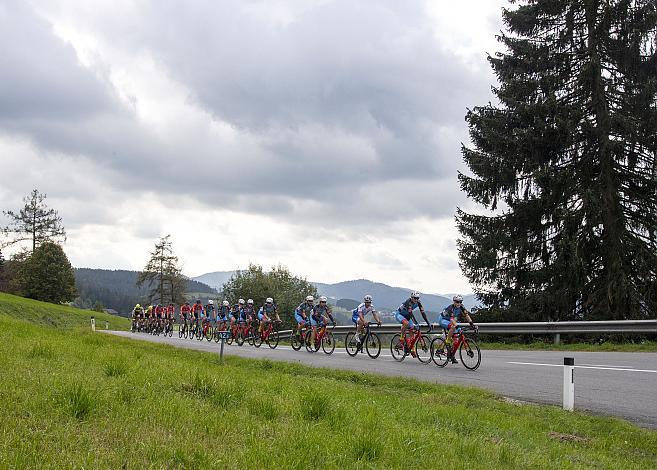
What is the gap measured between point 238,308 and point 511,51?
17568 mm

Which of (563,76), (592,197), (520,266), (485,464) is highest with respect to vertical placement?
(563,76)

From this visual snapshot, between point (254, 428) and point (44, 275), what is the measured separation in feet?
265

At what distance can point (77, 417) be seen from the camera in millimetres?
5012

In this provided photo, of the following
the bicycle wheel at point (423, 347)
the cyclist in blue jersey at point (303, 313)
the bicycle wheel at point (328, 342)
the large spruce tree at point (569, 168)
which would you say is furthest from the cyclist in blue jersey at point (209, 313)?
the bicycle wheel at point (423, 347)

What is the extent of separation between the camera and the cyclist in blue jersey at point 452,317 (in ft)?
49.8

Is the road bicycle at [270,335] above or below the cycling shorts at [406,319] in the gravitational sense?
below

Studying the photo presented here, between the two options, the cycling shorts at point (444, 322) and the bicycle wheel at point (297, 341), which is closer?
the cycling shorts at point (444, 322)

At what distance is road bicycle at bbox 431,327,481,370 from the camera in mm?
14633

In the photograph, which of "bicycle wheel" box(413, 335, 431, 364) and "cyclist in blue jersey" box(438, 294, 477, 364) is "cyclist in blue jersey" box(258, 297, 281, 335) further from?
"cyclist in blue jersey" box(438, 294, 477, 364)

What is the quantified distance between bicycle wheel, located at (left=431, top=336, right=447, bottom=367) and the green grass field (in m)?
6.70

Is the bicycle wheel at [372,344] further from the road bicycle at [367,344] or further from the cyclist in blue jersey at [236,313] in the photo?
the cyclist in blue jersey at [236,313]

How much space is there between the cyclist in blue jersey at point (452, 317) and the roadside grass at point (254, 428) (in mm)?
6434

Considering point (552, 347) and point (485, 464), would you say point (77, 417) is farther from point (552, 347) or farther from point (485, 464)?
point (552, 347)

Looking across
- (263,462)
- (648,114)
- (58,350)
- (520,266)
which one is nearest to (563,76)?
(648,114)
